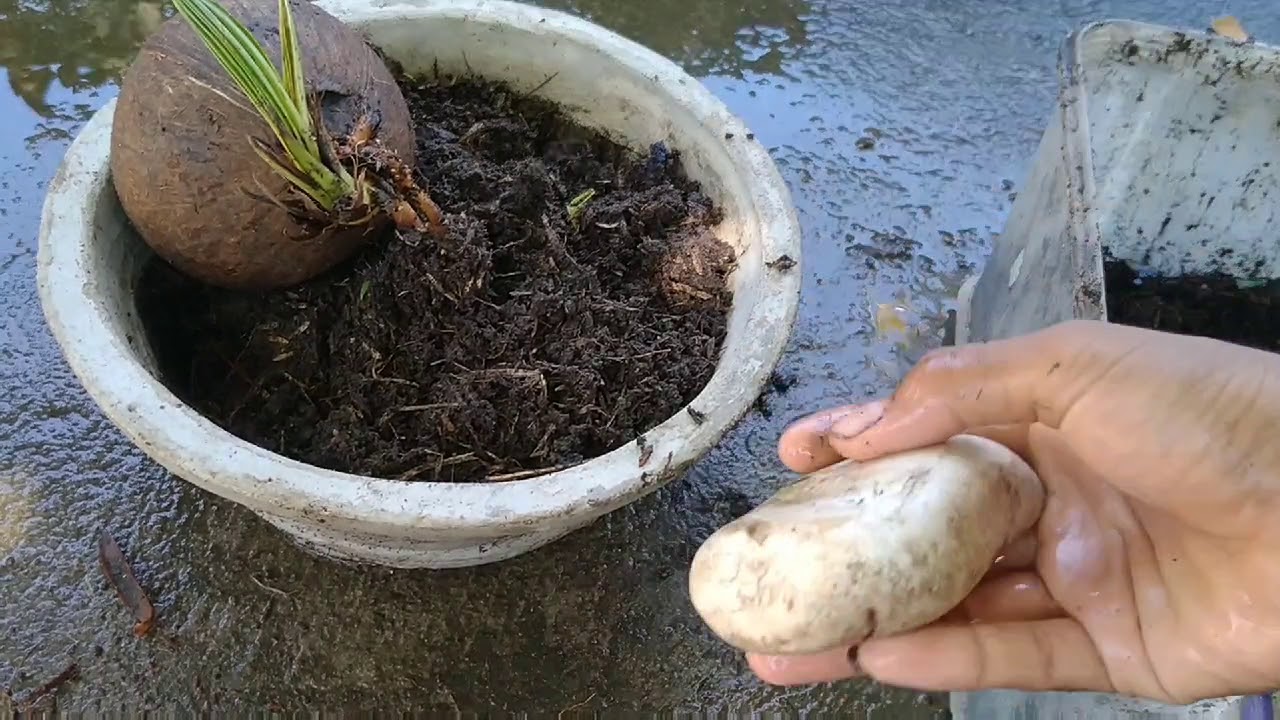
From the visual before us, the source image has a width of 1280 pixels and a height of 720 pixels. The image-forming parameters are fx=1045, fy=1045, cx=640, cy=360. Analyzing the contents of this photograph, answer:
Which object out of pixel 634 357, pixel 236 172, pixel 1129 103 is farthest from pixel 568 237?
pixel 1129 103

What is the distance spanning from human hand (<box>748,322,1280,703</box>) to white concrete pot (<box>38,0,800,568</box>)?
0.63 ft

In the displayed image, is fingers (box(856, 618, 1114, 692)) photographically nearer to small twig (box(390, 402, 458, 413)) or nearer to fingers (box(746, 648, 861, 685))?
fingers (box(746, 648, 861, 685))

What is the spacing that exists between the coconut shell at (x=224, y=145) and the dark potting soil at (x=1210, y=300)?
127 centimetres

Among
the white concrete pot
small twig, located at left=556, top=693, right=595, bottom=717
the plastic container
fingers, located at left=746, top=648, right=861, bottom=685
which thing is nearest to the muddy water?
small twig, located at left=556, top=693, right=595, bottom=717

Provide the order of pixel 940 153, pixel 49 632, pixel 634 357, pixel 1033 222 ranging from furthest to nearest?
pixel 940 153
pixel 1033 222
pixel 49 632
pixel 634 357

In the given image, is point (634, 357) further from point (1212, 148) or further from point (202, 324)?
point (1212, 148)

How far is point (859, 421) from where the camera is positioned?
47.2 inches

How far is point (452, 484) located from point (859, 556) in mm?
461

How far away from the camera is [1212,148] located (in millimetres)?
1677

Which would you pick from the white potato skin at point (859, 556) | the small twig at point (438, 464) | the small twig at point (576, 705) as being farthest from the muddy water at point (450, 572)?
the white potato skin at point (859, 556)

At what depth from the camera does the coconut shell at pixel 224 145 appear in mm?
1239

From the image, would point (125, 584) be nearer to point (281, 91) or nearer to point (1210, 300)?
point (281, 91)

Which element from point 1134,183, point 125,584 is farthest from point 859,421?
point 125,584

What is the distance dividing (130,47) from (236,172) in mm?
1098
